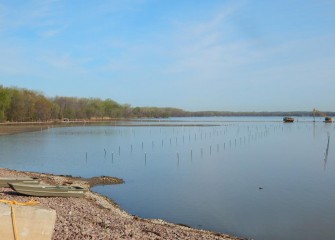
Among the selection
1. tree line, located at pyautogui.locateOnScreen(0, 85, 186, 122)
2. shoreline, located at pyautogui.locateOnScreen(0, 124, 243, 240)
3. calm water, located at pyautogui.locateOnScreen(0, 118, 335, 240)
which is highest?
tree line, located at pyautogui.locateOnScreen(0, 85, 186, 122)

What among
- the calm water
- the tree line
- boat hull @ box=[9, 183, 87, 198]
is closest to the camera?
boat hull @ box=[9, 183, 87, 198]

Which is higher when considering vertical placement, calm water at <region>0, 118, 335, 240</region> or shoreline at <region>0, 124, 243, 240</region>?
shoreline at <region>0, 124, 243, 240</region>

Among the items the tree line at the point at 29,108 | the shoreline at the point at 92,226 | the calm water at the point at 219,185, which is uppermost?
the tree line at the point at 29,108

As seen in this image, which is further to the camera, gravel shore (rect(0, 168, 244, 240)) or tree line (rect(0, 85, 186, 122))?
tree line (rect(0, 85, 186, 122))

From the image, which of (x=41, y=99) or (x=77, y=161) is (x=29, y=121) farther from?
(x=77, y=161)

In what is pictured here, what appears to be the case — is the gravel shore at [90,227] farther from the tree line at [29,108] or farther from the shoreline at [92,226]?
the tree line at [29,108]

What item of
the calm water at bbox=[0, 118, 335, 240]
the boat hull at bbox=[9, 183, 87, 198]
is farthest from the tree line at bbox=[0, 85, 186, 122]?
the boat hull at bbox=[9, 183, 87, 198]

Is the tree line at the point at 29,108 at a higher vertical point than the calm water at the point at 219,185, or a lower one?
higher

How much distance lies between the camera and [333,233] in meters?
→ 18.3

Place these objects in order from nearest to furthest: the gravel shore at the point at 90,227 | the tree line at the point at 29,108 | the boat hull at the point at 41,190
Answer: the gravel shore at the point at 90,227, the boat hull at the point at 41,190, the tree line at the point at 29,108

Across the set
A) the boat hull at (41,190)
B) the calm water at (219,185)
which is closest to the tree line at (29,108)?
the calm water at (219,185)

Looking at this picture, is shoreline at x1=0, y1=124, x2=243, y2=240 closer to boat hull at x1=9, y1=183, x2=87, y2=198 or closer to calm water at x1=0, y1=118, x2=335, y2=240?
boat hull at x1=9, y1=183, x2=87, y2=198

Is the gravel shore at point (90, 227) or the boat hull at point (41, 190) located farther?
the boat hull at point (41, 190)

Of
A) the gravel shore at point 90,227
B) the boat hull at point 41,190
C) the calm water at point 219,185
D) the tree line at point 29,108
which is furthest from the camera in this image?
the tree line at point 29,108
